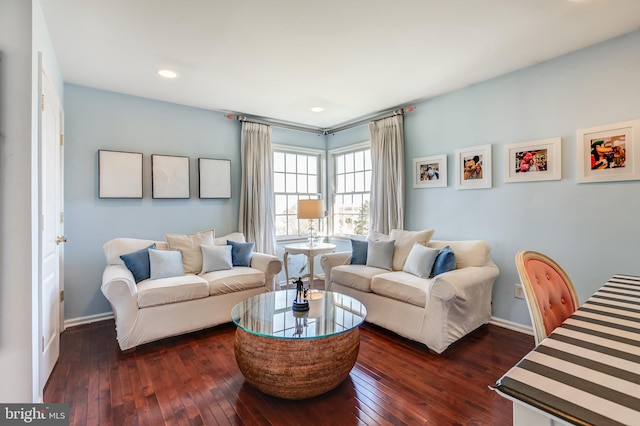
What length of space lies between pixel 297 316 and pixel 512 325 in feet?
7.45

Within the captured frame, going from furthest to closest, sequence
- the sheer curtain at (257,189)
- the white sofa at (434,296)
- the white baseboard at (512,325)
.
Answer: the sheer curtain at (257,189) → the white baseboard at (512,325) → the white sofa at (434,296)

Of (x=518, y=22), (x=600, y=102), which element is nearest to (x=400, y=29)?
(x=518, y=22)

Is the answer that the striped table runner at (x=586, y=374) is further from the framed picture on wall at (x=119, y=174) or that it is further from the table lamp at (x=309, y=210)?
the framed picture on wall at (x=119, y=174)

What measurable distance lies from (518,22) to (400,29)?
2.78 ft

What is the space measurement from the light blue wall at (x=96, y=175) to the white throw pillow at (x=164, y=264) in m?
0.75

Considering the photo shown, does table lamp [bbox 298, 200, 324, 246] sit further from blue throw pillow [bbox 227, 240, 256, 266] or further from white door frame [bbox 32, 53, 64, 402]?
white door frame [bbox 32, 53, 64, 402]

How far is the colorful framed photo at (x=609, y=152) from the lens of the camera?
2.37m

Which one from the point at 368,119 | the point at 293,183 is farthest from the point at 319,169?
the point at 368,119

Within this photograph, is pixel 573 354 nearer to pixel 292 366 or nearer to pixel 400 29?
pixel 292 366

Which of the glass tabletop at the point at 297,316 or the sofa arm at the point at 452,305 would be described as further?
the sofa arm at the point at 452,305

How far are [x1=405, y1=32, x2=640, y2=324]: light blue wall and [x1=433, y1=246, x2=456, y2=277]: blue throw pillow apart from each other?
593 millimetres

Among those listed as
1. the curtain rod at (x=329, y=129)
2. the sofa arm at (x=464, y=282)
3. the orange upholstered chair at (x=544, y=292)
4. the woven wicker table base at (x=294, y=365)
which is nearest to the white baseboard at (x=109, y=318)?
the sofa arm at (x=464, y=282)

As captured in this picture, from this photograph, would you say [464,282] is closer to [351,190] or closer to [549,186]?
[549,186]

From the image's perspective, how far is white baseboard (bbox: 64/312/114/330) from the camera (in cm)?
320
